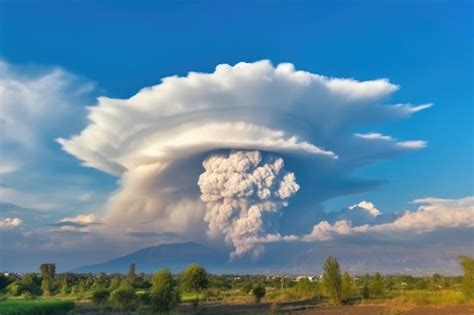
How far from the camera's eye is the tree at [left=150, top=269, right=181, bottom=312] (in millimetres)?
51000

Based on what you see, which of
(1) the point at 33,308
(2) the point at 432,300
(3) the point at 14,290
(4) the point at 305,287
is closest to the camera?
(1) the point at 33,308

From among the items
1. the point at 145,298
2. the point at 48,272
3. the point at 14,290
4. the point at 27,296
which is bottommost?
the point at 145,298

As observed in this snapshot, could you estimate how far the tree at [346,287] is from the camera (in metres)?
68.5

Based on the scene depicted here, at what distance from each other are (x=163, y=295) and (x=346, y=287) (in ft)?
93.5

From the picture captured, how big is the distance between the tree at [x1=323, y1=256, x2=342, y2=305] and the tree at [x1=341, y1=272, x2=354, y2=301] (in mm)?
897

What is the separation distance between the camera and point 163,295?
51.1m

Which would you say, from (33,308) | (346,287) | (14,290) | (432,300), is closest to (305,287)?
(346,287)

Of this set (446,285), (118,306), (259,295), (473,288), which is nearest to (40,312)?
(118,306)

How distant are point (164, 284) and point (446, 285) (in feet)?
238

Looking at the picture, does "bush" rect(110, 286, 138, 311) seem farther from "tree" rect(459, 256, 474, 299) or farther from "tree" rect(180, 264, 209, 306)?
"tree" rect(459, 256, 474, 299)

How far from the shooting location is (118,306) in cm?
6044

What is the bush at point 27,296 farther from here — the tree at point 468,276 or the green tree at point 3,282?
the tree at point 468,276

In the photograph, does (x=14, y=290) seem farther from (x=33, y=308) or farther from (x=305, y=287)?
(x=305, y=287)

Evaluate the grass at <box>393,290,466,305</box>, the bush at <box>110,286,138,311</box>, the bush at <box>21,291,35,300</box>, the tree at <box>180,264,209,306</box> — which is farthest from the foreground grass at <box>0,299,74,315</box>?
the grass at <box>393,290,466,305</box>
